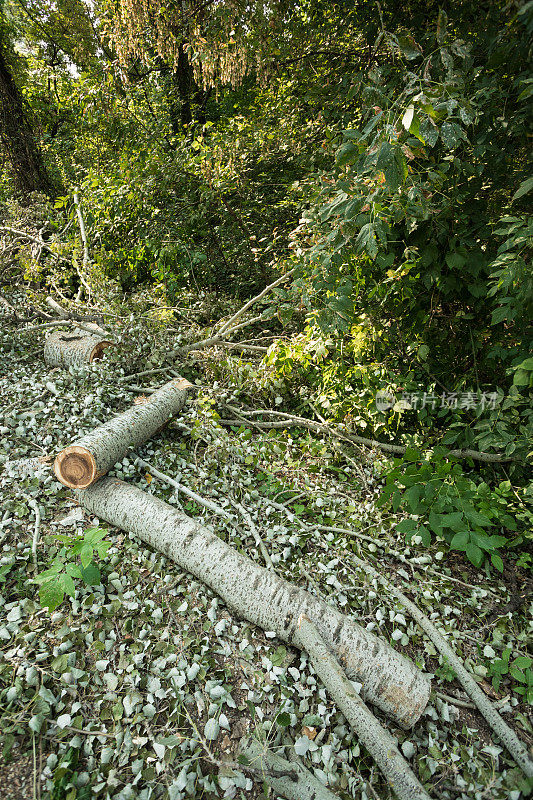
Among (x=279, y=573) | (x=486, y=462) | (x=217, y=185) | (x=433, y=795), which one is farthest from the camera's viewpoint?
(x=217, y=185)

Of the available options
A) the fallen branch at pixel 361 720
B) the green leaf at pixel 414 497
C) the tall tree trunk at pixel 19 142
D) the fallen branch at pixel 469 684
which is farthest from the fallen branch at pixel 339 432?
the tall tree trunk at pixel 19 142

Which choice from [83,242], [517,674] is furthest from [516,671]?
[83,242]

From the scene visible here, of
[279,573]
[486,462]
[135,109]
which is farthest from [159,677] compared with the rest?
[135,109]

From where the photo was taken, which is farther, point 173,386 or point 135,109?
point 135,109

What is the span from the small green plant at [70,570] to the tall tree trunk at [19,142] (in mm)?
6435

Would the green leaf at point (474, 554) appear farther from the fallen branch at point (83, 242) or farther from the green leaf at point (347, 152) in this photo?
A: the fallen branch at point (83, 242)

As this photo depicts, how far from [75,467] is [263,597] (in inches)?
54.6

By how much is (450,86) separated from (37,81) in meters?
11.4

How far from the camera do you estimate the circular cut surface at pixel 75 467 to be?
8.76ft

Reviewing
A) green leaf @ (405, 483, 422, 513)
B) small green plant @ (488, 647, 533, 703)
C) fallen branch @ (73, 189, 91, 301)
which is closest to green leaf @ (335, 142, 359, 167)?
green leaf @ (405, 483, 422, 513)

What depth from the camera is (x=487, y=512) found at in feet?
8.70

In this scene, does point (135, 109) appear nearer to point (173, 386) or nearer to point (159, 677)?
point (173, 386)

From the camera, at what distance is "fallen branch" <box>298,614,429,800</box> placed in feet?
5.65

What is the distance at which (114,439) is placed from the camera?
9.50 ft
